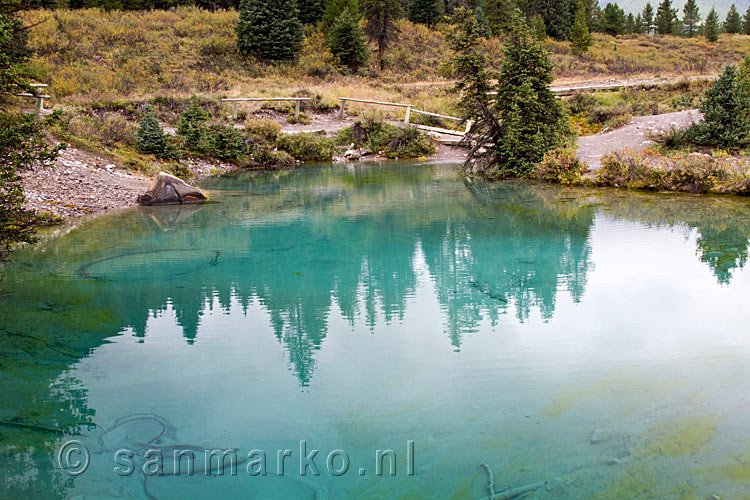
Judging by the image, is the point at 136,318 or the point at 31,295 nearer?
the point at 136,318

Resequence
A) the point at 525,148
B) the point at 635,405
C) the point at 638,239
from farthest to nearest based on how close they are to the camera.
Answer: the point at 525,148, the point at 638,239, the point at 635,405

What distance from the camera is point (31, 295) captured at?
380 inches

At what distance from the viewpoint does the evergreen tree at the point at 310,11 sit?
54.8m

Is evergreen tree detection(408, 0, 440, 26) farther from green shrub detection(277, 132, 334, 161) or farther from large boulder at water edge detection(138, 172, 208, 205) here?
large boulder at water edge detection(138, 172, 208, 205)

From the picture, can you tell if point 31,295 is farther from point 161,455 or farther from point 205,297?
point 161,455

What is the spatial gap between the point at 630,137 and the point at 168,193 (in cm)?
1537

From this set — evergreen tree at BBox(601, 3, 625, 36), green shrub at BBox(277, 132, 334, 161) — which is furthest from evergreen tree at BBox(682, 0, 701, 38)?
green shrub at BBox(277, 132, 334, 161)

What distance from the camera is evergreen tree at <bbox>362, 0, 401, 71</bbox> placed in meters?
49.6

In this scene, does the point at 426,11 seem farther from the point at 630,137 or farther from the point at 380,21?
the point at 630,137

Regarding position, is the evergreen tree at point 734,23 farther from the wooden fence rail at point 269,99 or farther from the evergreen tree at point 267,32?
the wooden fence rail at point 269,99

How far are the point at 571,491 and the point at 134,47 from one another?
43.3 metres

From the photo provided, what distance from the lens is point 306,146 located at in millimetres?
28281

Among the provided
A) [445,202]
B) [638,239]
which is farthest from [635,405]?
[445,202]

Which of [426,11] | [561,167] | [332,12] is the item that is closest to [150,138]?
[561,167]
